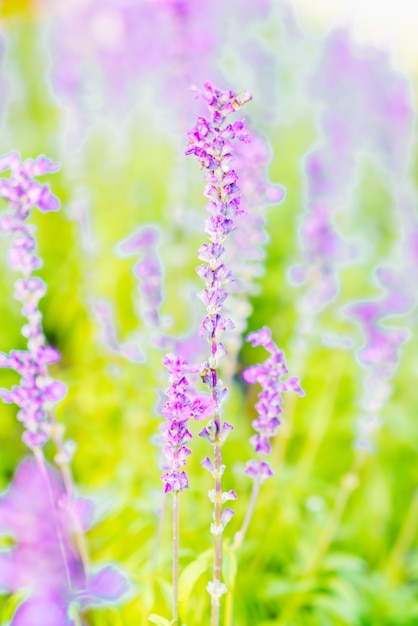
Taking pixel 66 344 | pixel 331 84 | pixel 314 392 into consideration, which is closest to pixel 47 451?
pixel 66 344

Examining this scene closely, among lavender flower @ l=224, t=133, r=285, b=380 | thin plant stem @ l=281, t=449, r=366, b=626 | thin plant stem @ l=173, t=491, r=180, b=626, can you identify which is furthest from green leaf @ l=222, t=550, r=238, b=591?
thin plant stem @ l=281, t=449, r=366, b=626

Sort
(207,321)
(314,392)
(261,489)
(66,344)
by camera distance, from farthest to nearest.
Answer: (66,344), (314,392), (261,489), (207,321)

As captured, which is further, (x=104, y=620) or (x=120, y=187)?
(x=120, y=187)

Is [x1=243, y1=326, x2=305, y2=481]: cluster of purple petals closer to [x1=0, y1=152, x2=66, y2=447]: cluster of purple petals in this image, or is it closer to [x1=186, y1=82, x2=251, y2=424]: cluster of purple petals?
[x1=186, y1=82, x2=251, y2=424]: cluster of purple petals

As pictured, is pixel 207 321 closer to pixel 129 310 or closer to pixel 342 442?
pixel 342 442

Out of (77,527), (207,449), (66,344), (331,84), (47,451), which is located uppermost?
(331,84)

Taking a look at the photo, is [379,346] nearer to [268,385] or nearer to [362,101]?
[268,385]

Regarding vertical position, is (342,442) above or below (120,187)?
below

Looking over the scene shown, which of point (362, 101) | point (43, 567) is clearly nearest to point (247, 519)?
point (43, 567)
